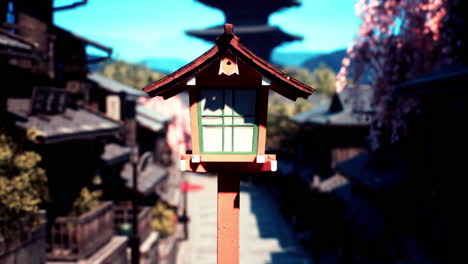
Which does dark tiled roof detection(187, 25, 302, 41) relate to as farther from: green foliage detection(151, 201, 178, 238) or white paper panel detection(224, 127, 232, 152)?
white paper panel detection(224, 127, 232, 152)

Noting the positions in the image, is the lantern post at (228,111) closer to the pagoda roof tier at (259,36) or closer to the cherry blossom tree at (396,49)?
the cherry blossom tree at (396,49)

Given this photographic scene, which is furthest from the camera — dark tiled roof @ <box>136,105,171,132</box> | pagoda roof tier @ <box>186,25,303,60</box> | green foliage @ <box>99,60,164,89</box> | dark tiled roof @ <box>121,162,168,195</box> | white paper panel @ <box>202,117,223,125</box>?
green foliage @ <box>99,60,164,89</box>

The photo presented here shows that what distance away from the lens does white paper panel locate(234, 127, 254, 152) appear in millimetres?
3623

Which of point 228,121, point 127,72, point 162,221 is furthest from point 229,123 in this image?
point 127,72

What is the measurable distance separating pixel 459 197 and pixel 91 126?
10546mm

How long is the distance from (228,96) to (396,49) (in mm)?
9467

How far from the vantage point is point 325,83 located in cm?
7231

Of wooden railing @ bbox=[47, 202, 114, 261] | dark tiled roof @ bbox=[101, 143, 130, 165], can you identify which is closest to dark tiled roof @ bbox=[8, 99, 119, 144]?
dark tiled roof @ bbox=[101, 143, 130, 165]

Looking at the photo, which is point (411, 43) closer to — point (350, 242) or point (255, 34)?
point (350, 242)

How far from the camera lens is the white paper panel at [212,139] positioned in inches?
143

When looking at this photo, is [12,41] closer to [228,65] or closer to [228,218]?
[228,65]

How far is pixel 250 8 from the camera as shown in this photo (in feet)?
121

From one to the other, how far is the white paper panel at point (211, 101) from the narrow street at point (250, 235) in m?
16.8

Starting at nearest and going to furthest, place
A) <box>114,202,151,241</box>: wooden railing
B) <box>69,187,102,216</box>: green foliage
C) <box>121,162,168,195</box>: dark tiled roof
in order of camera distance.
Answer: <box>69,187,102,216</box>: green foliage < <box>114,202,151,241</box>: wooden railing < <box>121,162,168,195</box>: dark tiled roof
